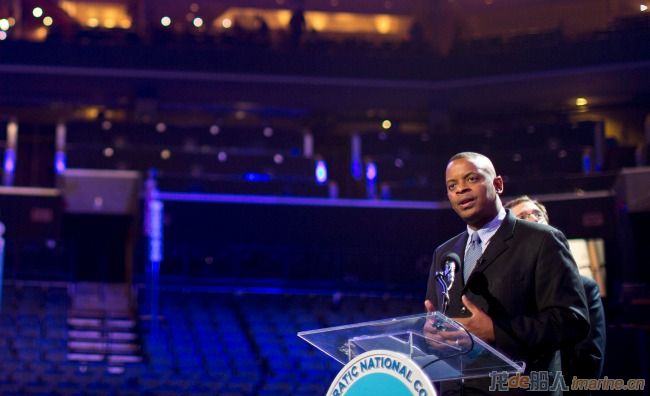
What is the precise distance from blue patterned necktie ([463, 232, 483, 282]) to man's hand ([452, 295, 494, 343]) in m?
0.24

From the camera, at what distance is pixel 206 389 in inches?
303

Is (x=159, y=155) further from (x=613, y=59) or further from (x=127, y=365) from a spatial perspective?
(x=613, y=59)

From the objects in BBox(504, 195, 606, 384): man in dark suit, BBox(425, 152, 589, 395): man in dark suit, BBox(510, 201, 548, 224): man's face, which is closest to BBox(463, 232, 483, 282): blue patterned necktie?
BBox(425, 152, 589, 395): man in dark suit

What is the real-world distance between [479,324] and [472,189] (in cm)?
41

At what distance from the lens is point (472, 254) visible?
8.48ft

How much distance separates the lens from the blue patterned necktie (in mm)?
2551

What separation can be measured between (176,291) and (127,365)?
1.61 meters

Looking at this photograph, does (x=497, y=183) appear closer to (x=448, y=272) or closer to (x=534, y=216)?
(x=448, y=272)

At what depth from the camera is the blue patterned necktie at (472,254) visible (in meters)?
2.55

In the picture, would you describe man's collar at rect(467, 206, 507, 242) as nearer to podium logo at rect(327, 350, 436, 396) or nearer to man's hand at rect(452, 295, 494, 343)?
man's hand at rect(452, 295, 494, 343)

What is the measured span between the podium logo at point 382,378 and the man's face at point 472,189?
58 centimetres

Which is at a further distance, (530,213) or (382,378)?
(530,213)

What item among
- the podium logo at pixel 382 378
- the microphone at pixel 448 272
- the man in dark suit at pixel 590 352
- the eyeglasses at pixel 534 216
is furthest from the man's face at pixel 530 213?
the podium logo at pixel 382 378

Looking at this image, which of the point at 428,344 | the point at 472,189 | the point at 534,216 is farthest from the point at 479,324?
the point at 534,216
